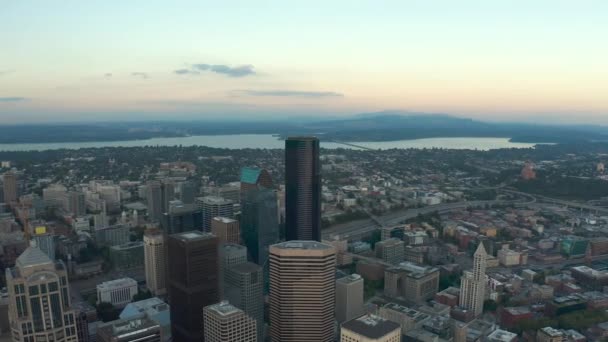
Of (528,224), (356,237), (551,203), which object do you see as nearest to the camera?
(356,237)

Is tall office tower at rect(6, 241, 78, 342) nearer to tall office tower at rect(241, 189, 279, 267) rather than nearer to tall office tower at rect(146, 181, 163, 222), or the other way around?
tall office tower at rect(241, 189, 279, 267)

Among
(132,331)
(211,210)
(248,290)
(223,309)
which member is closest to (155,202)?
(211,210)

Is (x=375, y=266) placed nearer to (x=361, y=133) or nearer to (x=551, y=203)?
(x=551, y=203)

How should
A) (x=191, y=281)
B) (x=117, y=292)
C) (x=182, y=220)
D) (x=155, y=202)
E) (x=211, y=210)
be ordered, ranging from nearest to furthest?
(x=191, y=281) → (x=117, y=292) → (x=182, y=220) → (x=211, y=210) → (x=155, y=202)

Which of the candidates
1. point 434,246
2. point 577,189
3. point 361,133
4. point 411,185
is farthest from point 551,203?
point 361,133

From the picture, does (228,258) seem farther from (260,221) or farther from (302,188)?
(302,188)

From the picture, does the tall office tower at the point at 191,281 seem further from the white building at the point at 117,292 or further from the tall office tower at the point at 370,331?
the white building at the point at 117,292
